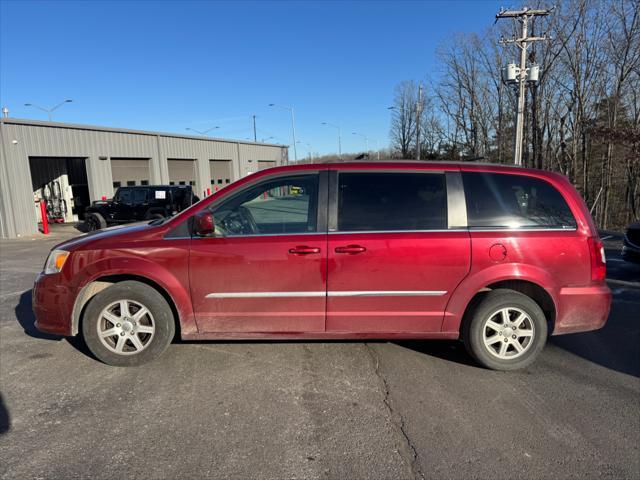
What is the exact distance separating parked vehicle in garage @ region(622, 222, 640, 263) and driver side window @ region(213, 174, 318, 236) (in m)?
6.83

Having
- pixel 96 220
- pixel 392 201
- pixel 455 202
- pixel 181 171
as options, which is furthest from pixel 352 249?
pixel 181 171

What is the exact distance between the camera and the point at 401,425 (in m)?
2.89

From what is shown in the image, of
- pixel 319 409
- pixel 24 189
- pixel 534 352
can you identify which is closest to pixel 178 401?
pixel 319 409

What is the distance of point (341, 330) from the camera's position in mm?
3676

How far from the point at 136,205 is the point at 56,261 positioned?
1248 cm

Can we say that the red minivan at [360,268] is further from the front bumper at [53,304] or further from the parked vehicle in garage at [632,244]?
the parked vehicle in garage at [632,244]

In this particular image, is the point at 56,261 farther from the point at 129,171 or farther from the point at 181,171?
the point at 181,171

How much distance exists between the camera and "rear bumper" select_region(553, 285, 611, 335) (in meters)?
3.60

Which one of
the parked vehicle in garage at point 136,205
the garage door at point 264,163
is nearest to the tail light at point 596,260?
the parked vehicle in garage at point 136,205

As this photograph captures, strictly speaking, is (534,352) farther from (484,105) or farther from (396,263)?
(484,105)

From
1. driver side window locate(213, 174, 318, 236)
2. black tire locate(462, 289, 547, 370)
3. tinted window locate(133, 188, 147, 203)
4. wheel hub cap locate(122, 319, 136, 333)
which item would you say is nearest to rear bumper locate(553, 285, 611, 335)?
black tire locate(462, 289, 547, 370)

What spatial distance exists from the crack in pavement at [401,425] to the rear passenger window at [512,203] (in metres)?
1.55

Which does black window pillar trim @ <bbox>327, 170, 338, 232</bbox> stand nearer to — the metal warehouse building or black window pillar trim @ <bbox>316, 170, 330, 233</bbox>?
black window pillar trim @ <bbox>316, 170, 330, 233</bbox>

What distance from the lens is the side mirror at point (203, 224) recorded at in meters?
3.54
